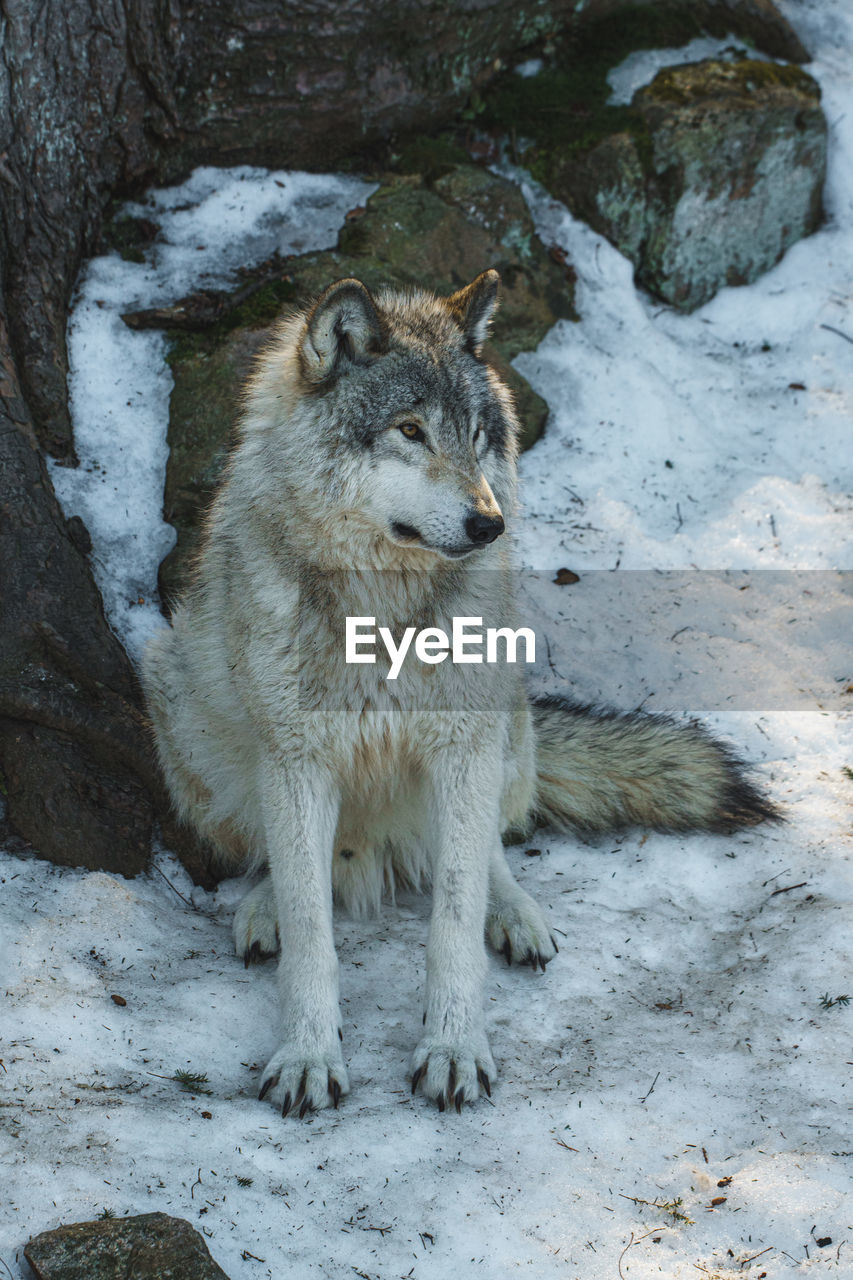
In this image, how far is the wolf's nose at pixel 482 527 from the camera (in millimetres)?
3225

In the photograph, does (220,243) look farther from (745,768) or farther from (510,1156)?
(510,1156)

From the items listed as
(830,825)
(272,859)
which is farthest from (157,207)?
(830,825)

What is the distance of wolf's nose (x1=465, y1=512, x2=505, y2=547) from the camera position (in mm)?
3225

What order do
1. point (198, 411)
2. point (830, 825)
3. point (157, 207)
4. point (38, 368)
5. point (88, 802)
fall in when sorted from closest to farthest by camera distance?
point (88, 802), point (830, 825), point (38, 368), point (198, 411), point (157, 207)

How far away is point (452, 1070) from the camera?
10.8ft

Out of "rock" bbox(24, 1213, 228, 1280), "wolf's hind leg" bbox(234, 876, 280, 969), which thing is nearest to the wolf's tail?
"wolf's hind leg" bbox(234, 876, 280, 969)

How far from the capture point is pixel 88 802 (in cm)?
423

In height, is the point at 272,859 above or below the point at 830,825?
above

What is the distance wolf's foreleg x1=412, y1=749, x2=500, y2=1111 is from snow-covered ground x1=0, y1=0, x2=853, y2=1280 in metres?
0.13

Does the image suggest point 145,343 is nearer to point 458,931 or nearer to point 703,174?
point 458,931

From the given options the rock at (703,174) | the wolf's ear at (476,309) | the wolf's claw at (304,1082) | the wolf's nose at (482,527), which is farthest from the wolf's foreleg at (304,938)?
the rock at (703,174)

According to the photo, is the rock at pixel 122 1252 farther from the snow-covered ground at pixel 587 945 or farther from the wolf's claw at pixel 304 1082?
the wolf's claw at pixel 304 1082

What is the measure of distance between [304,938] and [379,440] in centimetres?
160

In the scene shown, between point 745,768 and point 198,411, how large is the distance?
3212 millimetres
